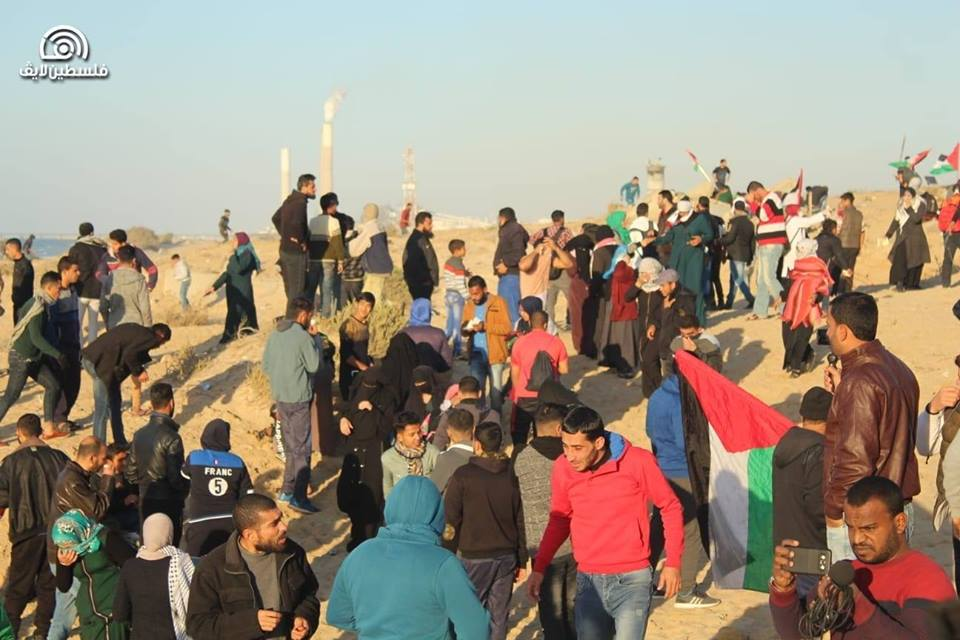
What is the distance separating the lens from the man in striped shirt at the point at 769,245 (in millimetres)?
17953

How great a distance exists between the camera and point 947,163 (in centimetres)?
2794

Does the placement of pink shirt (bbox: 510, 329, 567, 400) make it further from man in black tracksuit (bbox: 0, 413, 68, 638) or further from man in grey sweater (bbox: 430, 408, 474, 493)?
man in black tracksuit (bbox: 0, 413, 68, 638)

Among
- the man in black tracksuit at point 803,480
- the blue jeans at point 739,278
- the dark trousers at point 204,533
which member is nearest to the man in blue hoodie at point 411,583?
the man in black tracksuit at point 803,480

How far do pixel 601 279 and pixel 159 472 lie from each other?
28.2 feet

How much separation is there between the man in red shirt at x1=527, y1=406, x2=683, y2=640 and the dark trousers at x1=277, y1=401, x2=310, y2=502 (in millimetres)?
5896

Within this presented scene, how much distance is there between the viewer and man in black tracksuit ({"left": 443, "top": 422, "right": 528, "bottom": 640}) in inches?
294

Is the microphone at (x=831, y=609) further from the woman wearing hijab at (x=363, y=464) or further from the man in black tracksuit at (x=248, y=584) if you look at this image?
the woman wearing hijab at (x=363, y=464)

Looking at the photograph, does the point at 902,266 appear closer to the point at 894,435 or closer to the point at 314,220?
the point at 314,220

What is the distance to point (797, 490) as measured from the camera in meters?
7.33

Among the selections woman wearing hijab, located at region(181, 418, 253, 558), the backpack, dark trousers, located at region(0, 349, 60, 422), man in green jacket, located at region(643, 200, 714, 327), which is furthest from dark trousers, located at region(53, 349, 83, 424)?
man in green jacket, located at region(643, 200, 714, 327)

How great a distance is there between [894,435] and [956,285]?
17286 mm

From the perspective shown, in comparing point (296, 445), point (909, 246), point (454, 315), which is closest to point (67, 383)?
point (296, 445)

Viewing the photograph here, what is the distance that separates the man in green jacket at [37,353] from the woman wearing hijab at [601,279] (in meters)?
6.92

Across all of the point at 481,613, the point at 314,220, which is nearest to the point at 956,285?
the point at 314,220
